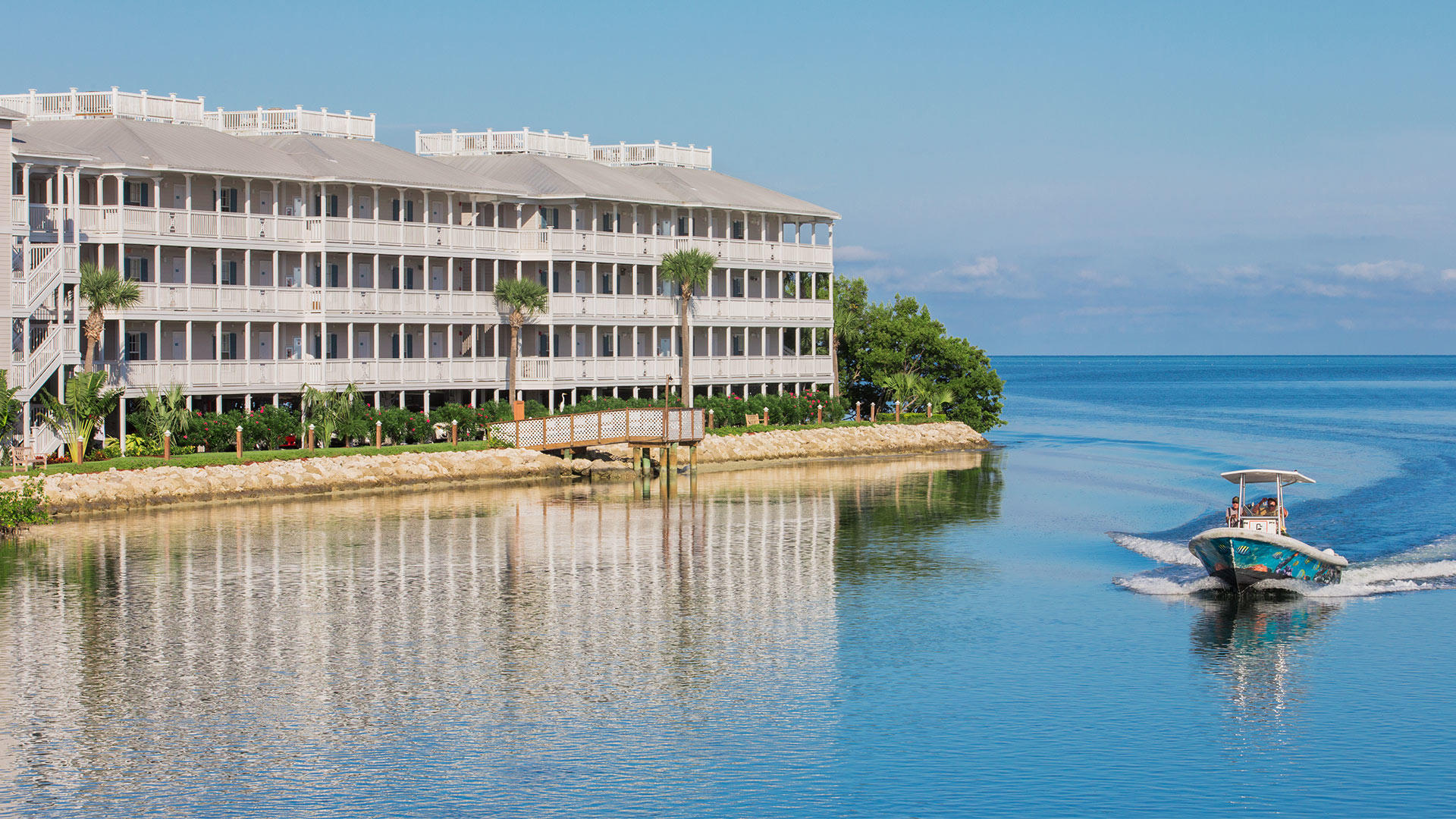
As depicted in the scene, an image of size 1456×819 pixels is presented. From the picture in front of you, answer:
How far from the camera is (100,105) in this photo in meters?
66.2

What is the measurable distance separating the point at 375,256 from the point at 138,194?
10.2 meters

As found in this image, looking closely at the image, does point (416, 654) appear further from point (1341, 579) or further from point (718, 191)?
point (718, 191)

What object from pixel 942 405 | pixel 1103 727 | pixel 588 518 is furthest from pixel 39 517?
pixel 942 405

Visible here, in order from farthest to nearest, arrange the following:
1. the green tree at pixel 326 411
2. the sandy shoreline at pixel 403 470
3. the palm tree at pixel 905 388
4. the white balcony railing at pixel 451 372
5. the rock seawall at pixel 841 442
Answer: the palm tree at pixel 905 388
the rock seawall at pixel 841 442
the green tree at pixel 326 411
the white balcony railing at pixel 451 372
the sandy shoreline at pixel 403 470

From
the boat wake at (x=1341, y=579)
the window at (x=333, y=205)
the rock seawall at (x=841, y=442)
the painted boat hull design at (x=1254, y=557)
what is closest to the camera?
the painted boat hull design at (x=1254, y=557)

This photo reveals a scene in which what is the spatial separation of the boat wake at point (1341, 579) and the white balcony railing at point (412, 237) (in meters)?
34.2

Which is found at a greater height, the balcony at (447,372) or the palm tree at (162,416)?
the balcony at (447,372)

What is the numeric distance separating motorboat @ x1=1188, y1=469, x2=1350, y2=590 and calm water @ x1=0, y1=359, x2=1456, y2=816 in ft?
2.40

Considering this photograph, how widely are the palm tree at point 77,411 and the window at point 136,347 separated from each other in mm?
5888

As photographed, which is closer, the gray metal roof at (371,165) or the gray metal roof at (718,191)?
the gray metal roof at (371,165)

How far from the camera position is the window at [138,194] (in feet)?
201

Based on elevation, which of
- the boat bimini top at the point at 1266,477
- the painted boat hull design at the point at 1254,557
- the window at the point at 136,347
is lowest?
the painted boat hull design at the point at 1254,557

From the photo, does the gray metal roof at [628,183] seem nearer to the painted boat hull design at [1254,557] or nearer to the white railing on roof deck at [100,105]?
the white railing on roof deck at [100,105]

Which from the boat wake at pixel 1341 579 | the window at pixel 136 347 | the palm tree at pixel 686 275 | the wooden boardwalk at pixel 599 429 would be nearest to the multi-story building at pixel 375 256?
the window at pixel 136 347
